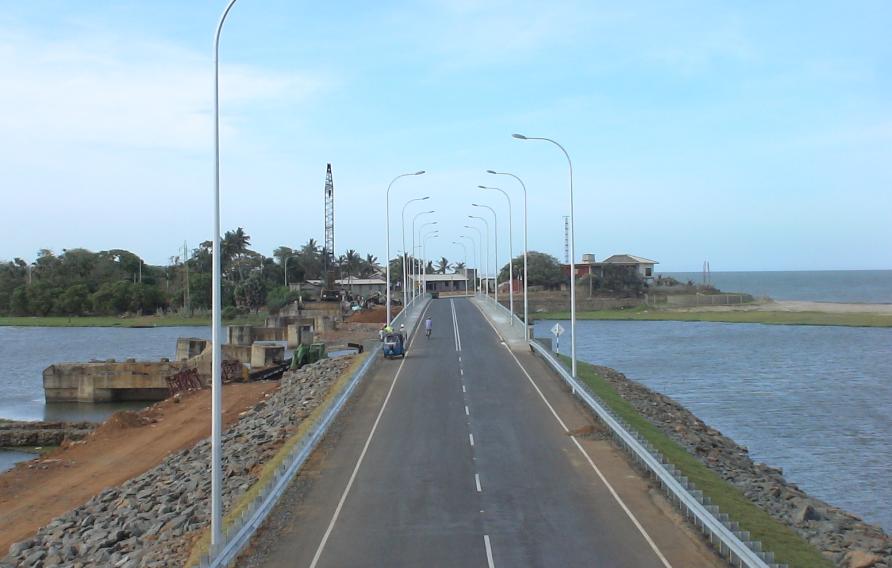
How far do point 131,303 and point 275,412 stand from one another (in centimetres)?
12940

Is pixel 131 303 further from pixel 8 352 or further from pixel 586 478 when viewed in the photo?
pixel 586 478

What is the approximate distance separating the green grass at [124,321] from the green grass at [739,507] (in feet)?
375

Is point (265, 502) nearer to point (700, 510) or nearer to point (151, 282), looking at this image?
point (700, 510)

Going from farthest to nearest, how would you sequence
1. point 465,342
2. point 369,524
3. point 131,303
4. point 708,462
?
point 131,303, point 465,342, point 708,462, point 369,524

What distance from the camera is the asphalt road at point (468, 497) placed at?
16.8m

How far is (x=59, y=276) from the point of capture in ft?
560

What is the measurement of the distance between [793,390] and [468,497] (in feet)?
136

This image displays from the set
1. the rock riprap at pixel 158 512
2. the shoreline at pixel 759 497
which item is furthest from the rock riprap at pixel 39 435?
the shoreline at pixel 759 497

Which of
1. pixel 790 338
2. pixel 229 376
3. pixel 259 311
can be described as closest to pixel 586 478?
pixel 229 376

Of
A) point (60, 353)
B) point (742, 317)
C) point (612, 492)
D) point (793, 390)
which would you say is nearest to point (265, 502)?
point (612, 492)

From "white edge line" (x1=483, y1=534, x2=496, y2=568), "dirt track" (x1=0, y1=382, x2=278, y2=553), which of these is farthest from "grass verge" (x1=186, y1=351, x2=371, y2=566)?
"dirt track" (x1=0, y1=382, x2=278, y2=553)

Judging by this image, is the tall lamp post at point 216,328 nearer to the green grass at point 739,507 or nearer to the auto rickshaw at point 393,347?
the green grass at point 739,507

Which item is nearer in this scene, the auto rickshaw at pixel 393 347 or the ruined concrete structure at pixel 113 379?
the auto rickshaw at pixel 393 347

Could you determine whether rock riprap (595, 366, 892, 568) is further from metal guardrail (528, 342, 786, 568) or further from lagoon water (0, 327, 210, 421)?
lagoon water (0, 327, 210, 421)
